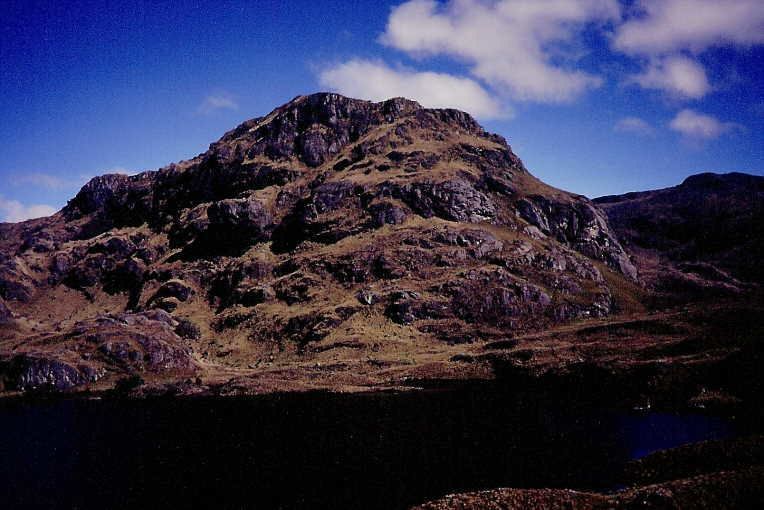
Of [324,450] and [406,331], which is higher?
[406,331]

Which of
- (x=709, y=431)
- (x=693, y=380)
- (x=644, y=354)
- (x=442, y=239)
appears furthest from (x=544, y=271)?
(x=709, y=431)

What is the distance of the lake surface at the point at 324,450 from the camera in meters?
41.7

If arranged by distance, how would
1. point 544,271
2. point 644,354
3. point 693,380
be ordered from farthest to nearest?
point 544,271 < point 644,354 < point 693,380

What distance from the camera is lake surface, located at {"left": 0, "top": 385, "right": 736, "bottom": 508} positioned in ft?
137

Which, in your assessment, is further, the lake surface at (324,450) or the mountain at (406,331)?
the mountain at (406,331)

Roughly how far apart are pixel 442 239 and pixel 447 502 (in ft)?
518

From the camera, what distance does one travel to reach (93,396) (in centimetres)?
10938

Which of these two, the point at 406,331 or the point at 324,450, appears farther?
the point at 406,331

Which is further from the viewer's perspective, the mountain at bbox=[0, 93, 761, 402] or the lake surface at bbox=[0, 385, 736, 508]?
the mountain at bbox=[0, 93, 761, 402]

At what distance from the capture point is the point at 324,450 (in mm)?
54156

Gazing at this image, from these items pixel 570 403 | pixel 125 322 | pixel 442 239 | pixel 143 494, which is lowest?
pixel 570 403

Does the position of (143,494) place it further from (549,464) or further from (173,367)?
(173,367)

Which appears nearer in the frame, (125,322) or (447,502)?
(447,502)

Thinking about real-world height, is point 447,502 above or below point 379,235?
below
